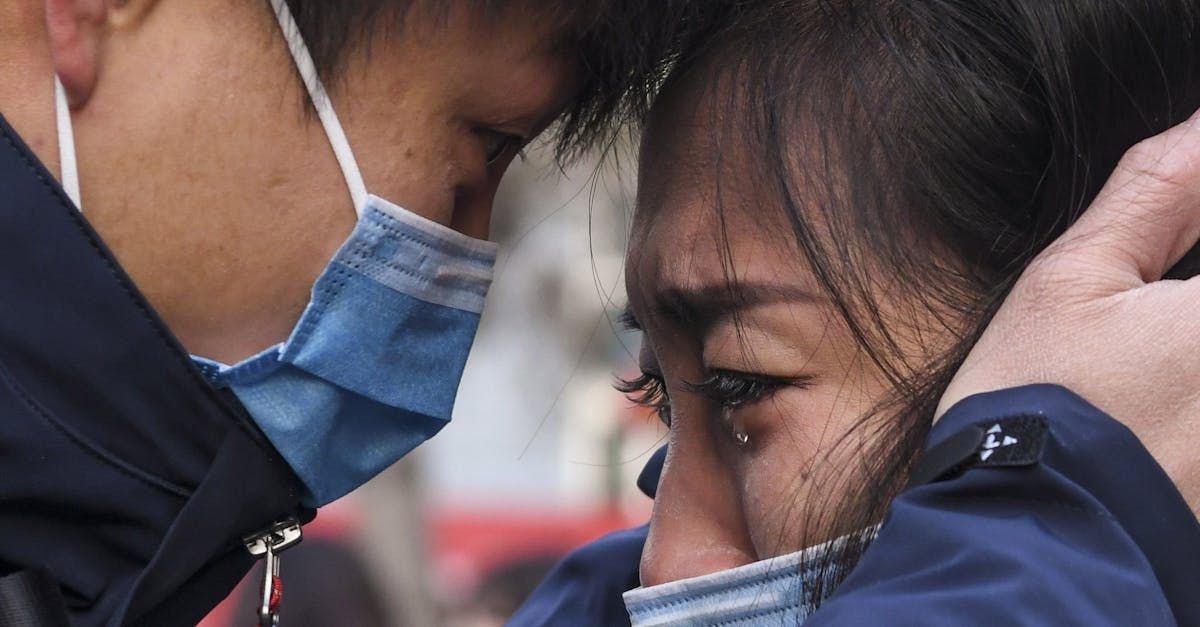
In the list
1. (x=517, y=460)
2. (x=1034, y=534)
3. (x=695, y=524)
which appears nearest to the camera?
(x=1034, y=534)

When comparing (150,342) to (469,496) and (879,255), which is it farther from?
(469,496)

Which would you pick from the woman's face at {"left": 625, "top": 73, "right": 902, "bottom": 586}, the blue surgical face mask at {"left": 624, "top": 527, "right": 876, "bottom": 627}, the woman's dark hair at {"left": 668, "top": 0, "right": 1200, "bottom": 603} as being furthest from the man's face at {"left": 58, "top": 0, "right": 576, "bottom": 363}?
the blue surgical face mask at {"left": 624, "top": 527, "right": 876, "bottom": 627}

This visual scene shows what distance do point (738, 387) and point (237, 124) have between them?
2.20 ft

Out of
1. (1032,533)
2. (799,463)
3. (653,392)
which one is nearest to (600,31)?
(799,463)

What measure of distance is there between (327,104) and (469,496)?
411 inches

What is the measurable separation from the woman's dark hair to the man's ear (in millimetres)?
802

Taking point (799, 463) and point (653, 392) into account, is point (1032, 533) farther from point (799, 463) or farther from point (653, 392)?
point (653, 392)

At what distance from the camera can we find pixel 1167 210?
1564 mm

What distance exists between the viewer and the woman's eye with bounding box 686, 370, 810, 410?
1804 mm

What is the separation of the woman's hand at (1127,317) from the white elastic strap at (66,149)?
1004mm

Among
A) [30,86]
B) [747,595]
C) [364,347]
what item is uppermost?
[30,86]

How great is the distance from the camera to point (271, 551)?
2000 millimetres

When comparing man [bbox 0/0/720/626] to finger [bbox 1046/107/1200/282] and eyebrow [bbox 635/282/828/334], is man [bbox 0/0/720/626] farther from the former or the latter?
finger [bbox 1046/107/1200/282]

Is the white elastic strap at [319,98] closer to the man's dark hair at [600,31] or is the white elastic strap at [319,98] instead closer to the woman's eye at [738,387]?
the man's dark hair at [600,31]
